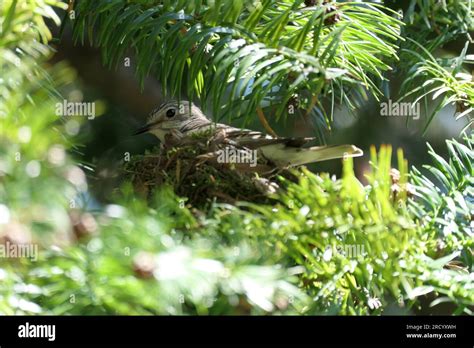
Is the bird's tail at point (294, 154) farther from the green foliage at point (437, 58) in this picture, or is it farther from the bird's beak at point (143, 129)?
the bird's beak at point (143, 129)

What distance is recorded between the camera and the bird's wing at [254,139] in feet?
6.89

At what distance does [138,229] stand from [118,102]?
1767 millimetres

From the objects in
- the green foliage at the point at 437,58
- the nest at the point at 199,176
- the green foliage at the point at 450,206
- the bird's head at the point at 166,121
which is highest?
the green foliage at the point at 437,58

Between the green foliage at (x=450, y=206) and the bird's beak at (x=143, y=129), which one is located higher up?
the green foliage at (x=450, y=206)

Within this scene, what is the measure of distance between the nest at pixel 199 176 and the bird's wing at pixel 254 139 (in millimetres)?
77

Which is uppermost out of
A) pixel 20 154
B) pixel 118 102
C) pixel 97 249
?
pixel 20 154

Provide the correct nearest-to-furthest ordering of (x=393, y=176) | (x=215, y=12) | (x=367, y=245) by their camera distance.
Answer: (x=367, y=245), (x=215, y=12), (x=393, y=176)

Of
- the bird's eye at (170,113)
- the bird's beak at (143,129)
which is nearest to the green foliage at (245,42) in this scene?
the bird's beak at (143,129)

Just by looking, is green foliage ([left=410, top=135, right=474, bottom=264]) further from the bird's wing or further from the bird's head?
the bird's head

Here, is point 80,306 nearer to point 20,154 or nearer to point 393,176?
point 20,154

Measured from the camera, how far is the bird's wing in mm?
2102

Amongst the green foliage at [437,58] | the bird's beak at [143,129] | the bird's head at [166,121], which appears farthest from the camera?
the bird's head at [166,121]
